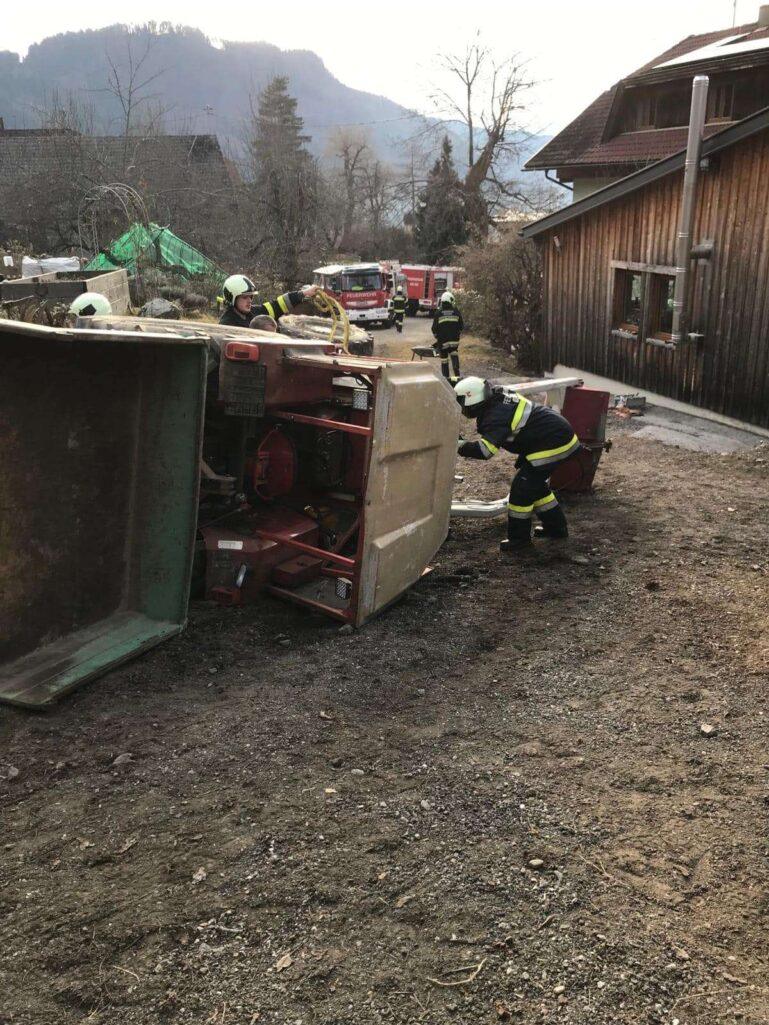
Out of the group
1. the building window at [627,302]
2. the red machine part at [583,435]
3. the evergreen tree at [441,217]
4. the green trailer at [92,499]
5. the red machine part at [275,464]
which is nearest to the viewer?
the green trailer at [92,499]

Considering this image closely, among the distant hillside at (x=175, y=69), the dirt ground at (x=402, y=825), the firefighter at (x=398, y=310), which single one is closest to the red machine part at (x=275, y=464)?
the dirt ground at (x=402, y=825)

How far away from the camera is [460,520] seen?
23.1ft

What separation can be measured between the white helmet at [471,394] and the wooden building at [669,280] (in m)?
6.17

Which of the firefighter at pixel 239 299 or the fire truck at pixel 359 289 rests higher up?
the fire truck at pixel 359 289

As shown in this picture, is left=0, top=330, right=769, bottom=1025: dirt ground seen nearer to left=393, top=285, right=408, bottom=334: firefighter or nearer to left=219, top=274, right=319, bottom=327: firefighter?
left=219, top=274, right=319, bottom=327: firefighter

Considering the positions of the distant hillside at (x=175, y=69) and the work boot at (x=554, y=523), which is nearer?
the work boot at (x=554, y=523)

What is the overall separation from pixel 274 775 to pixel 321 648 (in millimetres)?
1248

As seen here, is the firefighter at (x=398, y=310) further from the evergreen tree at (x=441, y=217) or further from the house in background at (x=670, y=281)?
the evergreen tree at (x=441, y=217)

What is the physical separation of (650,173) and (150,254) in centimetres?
1124

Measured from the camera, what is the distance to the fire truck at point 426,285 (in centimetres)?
2936

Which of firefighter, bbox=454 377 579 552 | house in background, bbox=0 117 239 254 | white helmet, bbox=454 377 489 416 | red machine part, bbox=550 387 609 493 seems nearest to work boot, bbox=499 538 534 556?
firefighter, bbox=454 377 579 552

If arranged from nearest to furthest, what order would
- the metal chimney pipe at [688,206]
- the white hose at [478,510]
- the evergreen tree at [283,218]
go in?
the white hose at [478,510]
the metal chimney pipe at [688,206]
the evergreen tree at [283,218]

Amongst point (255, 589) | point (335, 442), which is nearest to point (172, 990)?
point (255, 589)

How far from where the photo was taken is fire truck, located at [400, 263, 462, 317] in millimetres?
29359
